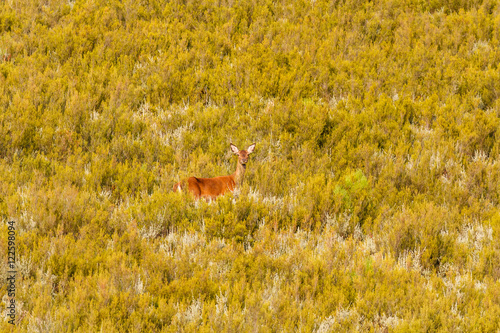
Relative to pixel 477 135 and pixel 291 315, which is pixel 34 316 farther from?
pixel 477 135

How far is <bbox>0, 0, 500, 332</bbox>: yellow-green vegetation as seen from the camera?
442cm

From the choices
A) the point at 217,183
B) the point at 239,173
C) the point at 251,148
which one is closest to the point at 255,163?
the point at 251,148

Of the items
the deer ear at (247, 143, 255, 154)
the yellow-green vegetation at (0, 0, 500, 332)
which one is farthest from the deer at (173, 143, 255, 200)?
the yellow-green vegetation at (0, 0, 500, 332)

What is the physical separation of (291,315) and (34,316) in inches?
82.4

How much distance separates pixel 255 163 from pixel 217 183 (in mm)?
843

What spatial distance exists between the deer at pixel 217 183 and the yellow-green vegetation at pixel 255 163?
197 millimetres

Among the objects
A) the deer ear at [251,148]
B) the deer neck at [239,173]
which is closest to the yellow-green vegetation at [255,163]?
the deer neck at [239,173]

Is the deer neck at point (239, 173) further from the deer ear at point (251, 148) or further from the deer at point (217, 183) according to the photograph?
the deer ear at point (251, 148)

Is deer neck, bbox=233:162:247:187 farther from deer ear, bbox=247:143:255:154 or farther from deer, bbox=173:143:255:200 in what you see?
deer ear, bbox=247:143:255:154

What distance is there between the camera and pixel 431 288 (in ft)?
15.0

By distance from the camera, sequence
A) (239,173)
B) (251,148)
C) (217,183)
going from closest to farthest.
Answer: (217,183), (239,173), (251,148)

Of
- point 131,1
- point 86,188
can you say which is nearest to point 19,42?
point 131,1

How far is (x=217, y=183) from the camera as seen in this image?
6.70m

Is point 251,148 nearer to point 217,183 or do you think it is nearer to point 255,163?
point 255,163
